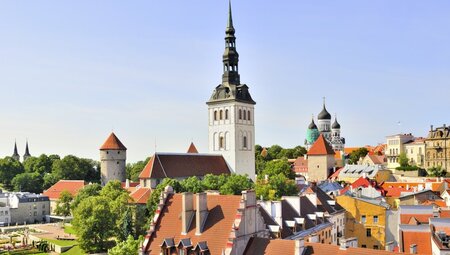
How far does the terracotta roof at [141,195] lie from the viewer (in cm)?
8272

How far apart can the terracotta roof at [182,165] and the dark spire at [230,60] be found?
57.7ft

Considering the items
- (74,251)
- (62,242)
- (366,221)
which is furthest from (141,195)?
(366,221)

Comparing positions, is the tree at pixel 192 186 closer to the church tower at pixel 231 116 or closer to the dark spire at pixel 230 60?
the church tower at pixel 231 116

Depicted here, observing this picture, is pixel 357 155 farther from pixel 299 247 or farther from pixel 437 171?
pixel 299 247

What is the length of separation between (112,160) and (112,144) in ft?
12.3

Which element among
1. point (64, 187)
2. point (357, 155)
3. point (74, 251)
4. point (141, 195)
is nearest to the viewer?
point (74, 251)

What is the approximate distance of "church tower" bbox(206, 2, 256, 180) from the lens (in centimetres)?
11075

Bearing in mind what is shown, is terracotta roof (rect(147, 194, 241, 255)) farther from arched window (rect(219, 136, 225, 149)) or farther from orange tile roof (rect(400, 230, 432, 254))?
arched window (rect(219, 136, 225, 149))

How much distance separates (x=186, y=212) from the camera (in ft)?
123

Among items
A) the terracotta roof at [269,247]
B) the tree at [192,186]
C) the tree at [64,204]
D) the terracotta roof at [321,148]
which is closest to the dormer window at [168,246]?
the terracotta roof at [269,247]

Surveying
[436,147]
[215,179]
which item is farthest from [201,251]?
[436,147]

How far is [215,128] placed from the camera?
114 m

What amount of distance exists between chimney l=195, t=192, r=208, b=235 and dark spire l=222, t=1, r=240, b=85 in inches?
3002

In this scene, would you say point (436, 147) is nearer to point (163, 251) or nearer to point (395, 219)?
point (395, 219)
